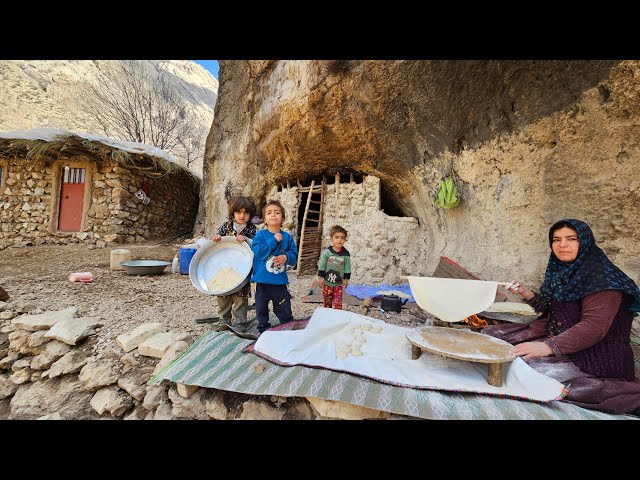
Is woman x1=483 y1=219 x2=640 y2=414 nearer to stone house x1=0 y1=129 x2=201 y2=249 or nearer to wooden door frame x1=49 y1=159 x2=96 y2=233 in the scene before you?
stone house x1=0 y1=129 x2=201 y2=249

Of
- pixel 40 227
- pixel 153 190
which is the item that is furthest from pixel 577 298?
pixel 40 227

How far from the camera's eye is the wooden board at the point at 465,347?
1.70m

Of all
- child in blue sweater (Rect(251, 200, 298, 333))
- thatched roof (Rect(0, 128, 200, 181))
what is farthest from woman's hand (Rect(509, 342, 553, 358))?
thatched roof (Rect(0, 128, 200, 181))

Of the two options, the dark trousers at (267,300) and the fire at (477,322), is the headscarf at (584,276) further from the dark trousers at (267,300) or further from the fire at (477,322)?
the dark trousers at (267,300)

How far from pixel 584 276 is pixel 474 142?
3.50 m

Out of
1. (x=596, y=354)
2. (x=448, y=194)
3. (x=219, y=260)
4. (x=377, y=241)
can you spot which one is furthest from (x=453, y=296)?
(x=377, y=241)

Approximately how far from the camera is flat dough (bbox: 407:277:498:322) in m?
2.19

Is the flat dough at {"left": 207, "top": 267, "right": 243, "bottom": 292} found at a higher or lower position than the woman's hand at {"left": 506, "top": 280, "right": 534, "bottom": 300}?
lower

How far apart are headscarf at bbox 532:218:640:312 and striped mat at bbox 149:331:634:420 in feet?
2.31

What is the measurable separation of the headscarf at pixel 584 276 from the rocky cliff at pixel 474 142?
1.77 metres

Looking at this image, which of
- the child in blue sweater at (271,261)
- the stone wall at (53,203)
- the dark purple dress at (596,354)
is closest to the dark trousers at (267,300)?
the child in blue sweater at (271,261)

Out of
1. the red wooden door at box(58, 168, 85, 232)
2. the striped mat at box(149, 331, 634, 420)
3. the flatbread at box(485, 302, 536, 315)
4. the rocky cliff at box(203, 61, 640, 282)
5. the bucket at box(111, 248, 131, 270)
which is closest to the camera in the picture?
the striped mat at box(149, 331, 634, 420)

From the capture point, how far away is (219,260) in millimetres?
2980

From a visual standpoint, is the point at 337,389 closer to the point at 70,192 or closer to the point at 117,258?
the point at 117,258
